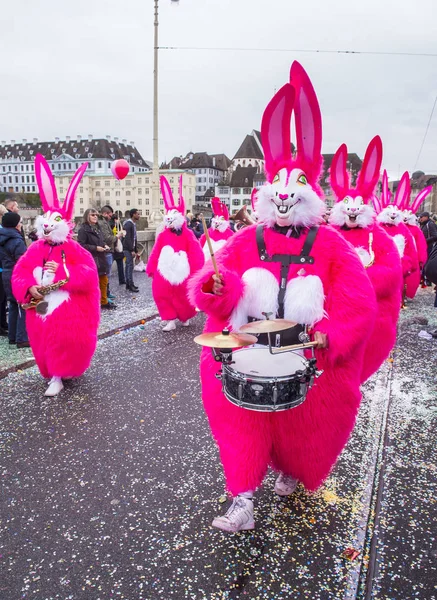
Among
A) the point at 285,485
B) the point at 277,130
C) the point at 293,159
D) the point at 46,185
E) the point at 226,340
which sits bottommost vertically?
the point at 285,485

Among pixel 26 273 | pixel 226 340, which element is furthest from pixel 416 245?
pixel 226 340

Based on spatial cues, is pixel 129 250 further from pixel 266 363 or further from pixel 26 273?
pixel 266 363

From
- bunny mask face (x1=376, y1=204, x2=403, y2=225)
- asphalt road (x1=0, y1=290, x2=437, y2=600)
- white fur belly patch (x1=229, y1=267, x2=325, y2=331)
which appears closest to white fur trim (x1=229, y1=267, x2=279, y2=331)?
white fur belly patch (x1=229, y1=267, x2=325, y2=331)

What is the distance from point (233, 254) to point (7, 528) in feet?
6.60

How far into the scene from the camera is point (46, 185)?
4574 mm

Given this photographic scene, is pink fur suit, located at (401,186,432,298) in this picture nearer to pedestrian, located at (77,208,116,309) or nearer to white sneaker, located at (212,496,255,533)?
pedestrian, located at (77,208,116,309)

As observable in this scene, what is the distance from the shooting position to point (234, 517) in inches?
93.4

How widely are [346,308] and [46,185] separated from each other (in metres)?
3.47

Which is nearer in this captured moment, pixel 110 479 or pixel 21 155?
pixel 110 479

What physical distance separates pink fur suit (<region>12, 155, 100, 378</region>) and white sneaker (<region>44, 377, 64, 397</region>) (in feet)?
0.21

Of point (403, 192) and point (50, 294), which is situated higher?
point (403, 192)

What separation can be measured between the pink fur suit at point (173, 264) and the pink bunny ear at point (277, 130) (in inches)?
167

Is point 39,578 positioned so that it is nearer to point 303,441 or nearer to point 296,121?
point 303,441

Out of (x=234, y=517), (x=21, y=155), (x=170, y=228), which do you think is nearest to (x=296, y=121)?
(x=234, y=517)
